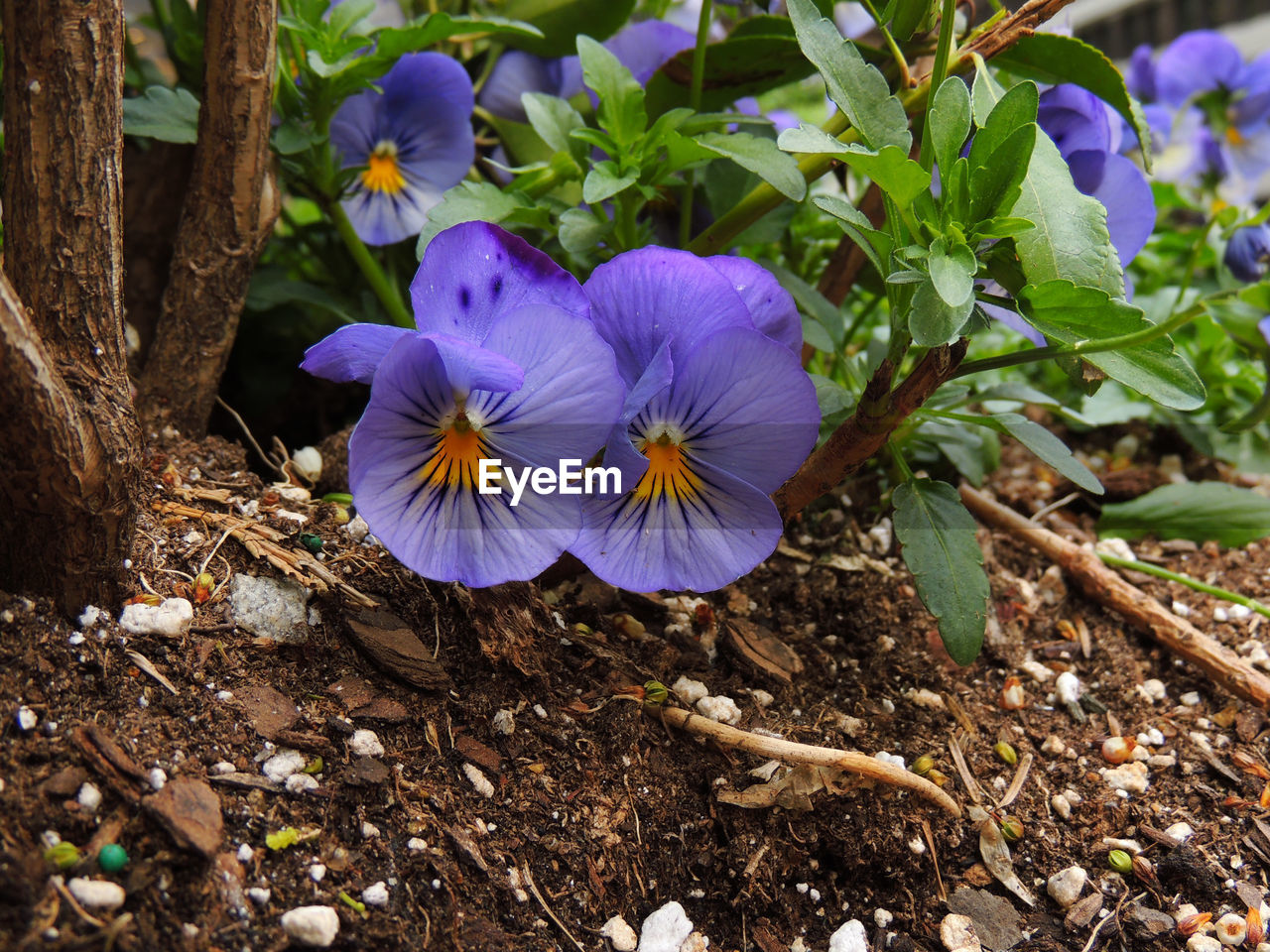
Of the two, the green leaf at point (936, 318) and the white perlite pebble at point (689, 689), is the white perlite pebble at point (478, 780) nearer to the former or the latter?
the white perlite pebble at point (689, 689)

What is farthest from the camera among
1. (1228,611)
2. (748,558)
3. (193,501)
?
(1228,611)

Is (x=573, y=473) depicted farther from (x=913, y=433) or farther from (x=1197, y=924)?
(x=1197, y=924)

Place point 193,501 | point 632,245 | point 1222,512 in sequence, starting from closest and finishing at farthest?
point 193,501 < point 632,245 < point 1222,512

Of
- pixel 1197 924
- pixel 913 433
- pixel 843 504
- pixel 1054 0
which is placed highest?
pixel 1054 0

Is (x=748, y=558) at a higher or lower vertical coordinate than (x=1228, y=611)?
higher

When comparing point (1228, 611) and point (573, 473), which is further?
point (1228, 611)

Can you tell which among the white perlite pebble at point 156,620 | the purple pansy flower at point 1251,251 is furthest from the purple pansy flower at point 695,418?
the purple pansy flower at point 1251,251

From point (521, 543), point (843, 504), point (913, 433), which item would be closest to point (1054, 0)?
point (913, 433)
